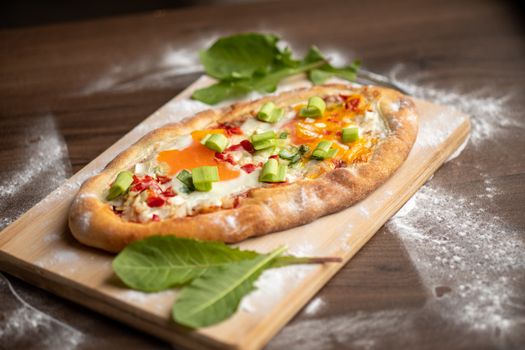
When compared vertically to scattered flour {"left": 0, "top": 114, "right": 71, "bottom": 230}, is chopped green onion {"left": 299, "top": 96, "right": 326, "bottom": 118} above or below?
above

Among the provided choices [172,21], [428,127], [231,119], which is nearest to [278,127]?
[231,119]

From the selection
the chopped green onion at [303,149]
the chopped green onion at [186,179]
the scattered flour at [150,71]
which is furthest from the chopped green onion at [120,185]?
the scattered flour at [150,71]

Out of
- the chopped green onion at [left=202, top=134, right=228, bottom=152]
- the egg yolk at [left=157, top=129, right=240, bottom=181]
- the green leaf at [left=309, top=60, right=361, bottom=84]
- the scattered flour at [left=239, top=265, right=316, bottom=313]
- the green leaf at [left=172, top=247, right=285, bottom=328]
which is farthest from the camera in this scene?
the green leaf at [left=309, top=60, right=361, bottom=84]

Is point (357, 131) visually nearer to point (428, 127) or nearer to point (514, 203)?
point (428, 127)

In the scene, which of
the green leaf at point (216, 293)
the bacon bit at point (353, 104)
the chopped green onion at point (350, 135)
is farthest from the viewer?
the bacon bit at point (353, 104)

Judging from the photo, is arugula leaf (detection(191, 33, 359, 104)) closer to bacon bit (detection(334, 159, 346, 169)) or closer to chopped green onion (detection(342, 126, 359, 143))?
chopped green onion (detection(342, 126, 359, 143))

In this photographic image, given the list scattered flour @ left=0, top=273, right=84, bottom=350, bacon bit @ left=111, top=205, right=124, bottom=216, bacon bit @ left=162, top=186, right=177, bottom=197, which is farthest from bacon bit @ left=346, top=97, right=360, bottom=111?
scattered flour @ left=0, top=273, right=84, bottom=350

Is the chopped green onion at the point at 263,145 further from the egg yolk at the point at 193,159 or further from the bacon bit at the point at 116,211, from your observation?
the bacon bit at the point at 116,211
